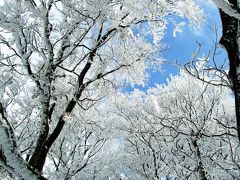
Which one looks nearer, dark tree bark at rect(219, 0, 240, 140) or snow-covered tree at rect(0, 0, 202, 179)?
dark tree bark at rect(219, 0, 240, 140)

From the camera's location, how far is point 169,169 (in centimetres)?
1104

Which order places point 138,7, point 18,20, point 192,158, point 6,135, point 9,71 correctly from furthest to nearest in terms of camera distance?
point 192,158 → point 138,7 → point 9,71 → point 18,20 → point 6,135

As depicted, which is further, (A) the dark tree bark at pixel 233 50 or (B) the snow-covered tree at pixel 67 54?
(B) the snow-covered tree at pixel 67 54

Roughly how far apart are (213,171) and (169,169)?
1760 mm

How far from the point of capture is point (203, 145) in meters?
11.2

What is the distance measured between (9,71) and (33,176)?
12.6 ft

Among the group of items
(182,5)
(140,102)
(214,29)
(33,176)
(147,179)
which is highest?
(140,102)

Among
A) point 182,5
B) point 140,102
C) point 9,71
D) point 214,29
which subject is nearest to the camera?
point 214,29

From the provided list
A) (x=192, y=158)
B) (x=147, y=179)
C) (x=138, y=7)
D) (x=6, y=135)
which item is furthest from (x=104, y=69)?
(x=147, y=179)

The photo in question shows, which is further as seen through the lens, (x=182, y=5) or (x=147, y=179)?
(x=147, y=179)

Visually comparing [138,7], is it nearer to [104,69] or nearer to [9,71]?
[104,69]

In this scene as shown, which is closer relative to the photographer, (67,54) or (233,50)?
(233,50)

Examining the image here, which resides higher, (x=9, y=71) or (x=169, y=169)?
(x=169, y=169)

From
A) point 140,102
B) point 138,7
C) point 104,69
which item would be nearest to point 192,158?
point 104,69
